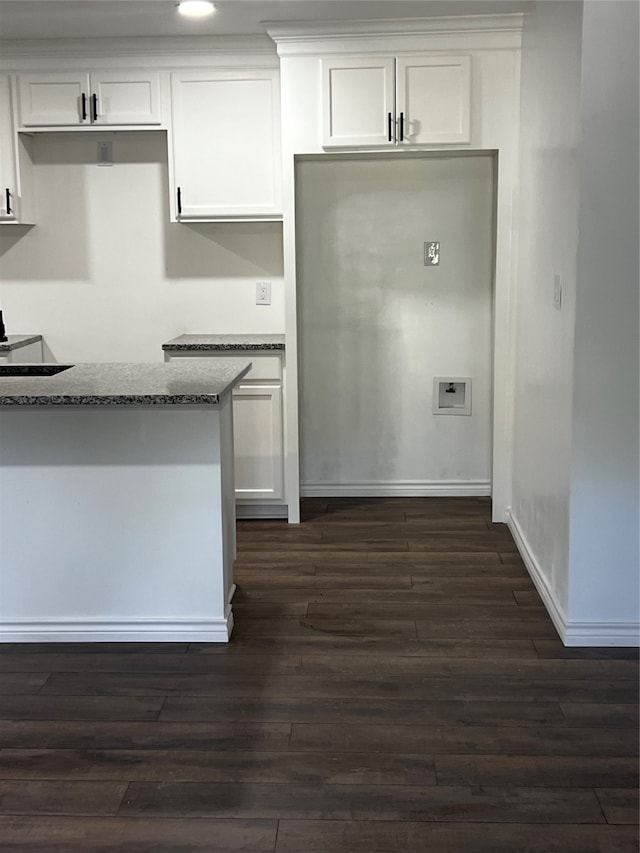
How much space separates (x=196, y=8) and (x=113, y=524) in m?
2.23

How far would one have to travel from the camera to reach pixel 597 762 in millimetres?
2305

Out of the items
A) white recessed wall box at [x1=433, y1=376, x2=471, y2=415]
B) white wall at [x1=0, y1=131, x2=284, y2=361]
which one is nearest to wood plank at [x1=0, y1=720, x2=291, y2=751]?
white recessed wall box at [x1=433, y1=376, x2=471, y2=415]

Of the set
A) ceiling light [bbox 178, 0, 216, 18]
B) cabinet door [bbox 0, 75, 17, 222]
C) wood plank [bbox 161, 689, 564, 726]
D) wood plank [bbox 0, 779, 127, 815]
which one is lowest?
wood plank [bbox 0, 779, 127, 815]

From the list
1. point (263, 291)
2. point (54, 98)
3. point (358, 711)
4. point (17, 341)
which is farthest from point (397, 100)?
point (358, 711)

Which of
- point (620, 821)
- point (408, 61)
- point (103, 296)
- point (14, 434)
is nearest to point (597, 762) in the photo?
point (620, 821)

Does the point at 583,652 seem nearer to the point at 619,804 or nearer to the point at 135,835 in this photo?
the point at 619,804

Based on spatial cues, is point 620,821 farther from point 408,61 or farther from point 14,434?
point 408,61

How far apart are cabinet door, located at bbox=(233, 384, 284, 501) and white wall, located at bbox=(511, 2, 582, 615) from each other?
3.76 ft

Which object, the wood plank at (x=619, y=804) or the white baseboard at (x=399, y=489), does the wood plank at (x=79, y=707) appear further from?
the white baseboard at (x=399, y=489)

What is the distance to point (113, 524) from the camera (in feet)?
9.82

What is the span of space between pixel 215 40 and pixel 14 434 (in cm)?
234

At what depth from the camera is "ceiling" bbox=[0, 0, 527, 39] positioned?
379cm

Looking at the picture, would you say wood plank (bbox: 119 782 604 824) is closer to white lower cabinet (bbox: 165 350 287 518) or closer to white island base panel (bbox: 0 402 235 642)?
white island base panel (bbox: 0 402 235 642)

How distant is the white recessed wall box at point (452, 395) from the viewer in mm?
4719
